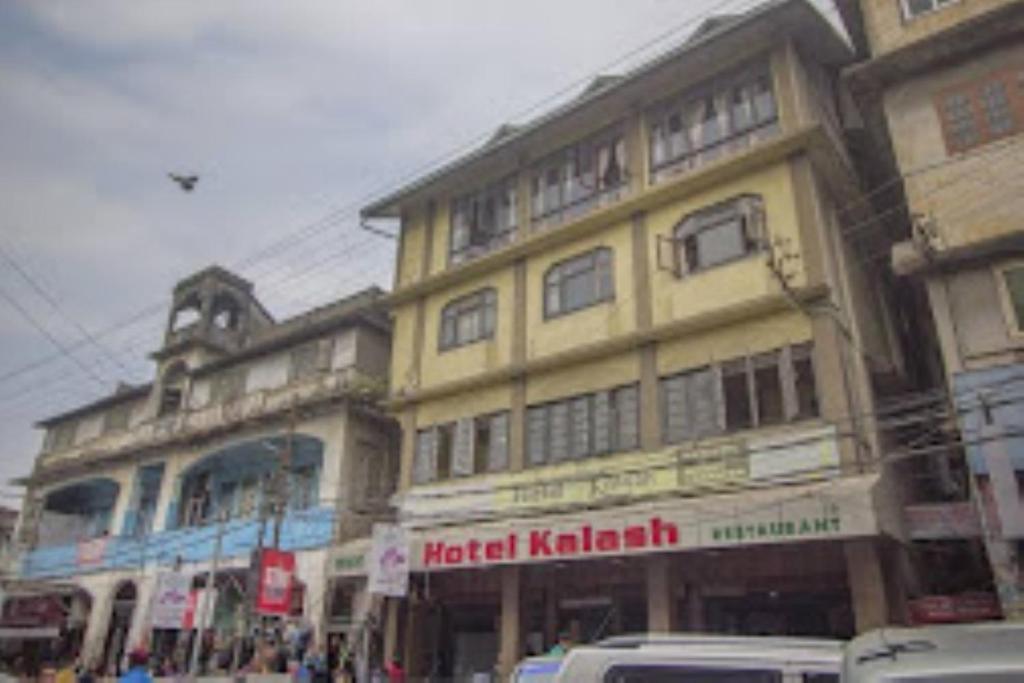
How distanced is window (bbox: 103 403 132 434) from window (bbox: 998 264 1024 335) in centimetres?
3171

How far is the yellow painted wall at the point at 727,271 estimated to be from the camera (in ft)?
48.3

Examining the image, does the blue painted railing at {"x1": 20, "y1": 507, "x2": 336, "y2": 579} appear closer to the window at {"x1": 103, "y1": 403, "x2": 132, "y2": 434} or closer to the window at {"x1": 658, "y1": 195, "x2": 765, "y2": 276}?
the window at {"x1": 103, "y1": 403, "x2": 132, "y2": 434}

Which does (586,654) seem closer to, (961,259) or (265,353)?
(961,259)

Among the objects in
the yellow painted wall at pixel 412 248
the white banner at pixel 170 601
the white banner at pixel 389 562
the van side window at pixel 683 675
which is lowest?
the van side window at pixel 683 675

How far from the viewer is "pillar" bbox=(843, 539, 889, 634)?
1166 cm

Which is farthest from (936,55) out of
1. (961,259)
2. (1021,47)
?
(961,259)

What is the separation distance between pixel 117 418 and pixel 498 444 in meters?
22.4

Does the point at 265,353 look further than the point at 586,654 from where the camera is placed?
Yes

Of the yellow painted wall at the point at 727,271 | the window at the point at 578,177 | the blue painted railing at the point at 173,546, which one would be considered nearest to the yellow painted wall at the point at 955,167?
the yellow painted wall at the point at 727,271

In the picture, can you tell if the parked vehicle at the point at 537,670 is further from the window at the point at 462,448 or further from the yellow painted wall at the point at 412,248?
the yellow painted wall at the point at 412,248

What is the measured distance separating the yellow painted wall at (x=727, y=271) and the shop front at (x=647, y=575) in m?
3.98

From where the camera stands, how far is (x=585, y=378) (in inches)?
664

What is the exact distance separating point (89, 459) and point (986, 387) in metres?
32.0

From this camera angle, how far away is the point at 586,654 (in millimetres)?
4695
